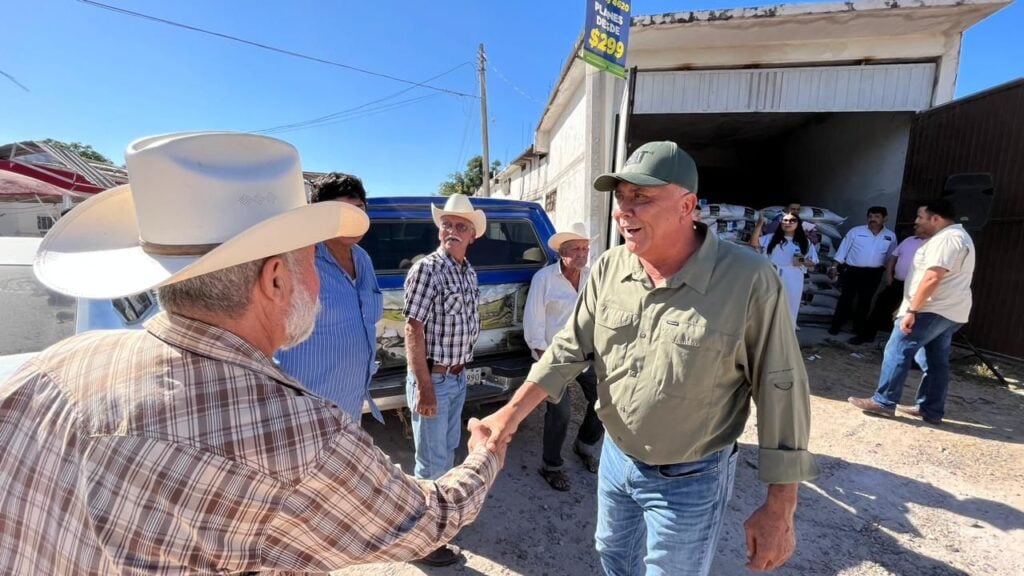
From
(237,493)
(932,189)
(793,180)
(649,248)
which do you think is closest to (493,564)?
(649,248)

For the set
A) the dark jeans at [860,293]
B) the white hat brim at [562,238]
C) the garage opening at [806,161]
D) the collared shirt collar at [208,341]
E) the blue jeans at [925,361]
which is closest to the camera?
the collared shirt collar at [208,341]

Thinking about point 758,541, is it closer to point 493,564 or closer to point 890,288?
point 493,564

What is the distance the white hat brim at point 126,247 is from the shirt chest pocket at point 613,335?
1.04 metres

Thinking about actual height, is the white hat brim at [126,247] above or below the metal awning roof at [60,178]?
below

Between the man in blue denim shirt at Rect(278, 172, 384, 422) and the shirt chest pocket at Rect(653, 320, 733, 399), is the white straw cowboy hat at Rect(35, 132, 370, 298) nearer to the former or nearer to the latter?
the man in blue denim shirt at Rect(278, 172, 384, 422)

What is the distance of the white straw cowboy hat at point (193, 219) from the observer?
909 millimetres

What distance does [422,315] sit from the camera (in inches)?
99.3

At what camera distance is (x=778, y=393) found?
142 cm

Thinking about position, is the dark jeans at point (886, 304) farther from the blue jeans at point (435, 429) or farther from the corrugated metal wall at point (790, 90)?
the blue jeans at point (435, 429)

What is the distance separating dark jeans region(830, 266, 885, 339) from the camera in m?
6.93

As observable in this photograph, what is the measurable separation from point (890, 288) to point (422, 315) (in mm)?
7381

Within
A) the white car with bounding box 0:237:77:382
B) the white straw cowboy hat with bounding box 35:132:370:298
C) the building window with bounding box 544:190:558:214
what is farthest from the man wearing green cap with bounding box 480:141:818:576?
the building window with bounding box 544:190:558:214

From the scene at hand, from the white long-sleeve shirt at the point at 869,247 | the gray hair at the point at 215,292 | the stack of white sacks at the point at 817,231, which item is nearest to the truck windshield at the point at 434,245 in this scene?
the gray hair at the point at 215,292

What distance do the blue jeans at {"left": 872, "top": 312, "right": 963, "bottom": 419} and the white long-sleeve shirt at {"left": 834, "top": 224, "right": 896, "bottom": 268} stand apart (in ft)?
9.96
